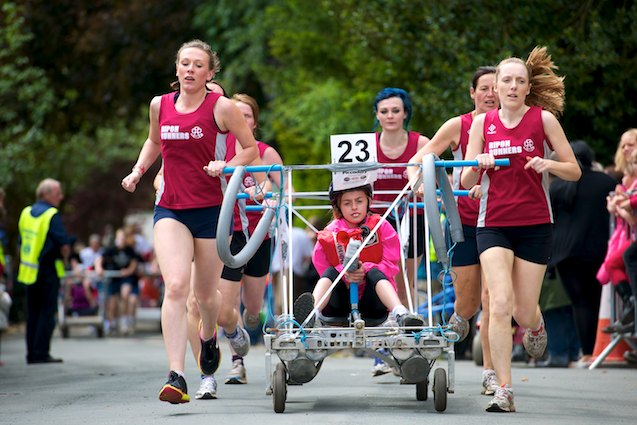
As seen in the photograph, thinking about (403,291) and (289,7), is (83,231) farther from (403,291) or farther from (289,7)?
(403,291)

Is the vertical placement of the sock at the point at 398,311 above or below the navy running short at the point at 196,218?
below

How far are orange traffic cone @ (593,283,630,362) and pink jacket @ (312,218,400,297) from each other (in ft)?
17.0

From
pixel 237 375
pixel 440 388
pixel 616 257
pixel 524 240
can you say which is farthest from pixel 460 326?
pixel 616 257

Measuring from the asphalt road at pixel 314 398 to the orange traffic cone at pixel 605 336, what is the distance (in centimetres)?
27

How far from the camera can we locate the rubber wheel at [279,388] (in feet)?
29.5

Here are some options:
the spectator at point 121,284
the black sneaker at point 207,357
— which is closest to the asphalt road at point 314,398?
the black sneaker at point 207,357

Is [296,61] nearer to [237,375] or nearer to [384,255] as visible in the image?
[237,375]

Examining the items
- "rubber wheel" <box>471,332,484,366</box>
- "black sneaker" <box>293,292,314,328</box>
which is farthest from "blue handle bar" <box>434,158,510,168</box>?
"rubber wheel" <box>471,332,484,366</box>

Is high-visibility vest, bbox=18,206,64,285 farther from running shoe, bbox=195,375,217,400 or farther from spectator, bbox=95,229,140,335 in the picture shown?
Result: spectator, bbox=95,229,140,335

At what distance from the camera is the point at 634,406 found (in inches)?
392

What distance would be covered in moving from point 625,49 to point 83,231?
85.5 feet

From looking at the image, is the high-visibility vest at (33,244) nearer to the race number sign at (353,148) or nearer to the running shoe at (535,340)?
the race number sign at (353,148)

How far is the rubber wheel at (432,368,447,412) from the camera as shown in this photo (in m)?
9.03

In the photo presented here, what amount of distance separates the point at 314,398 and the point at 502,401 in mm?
1786
